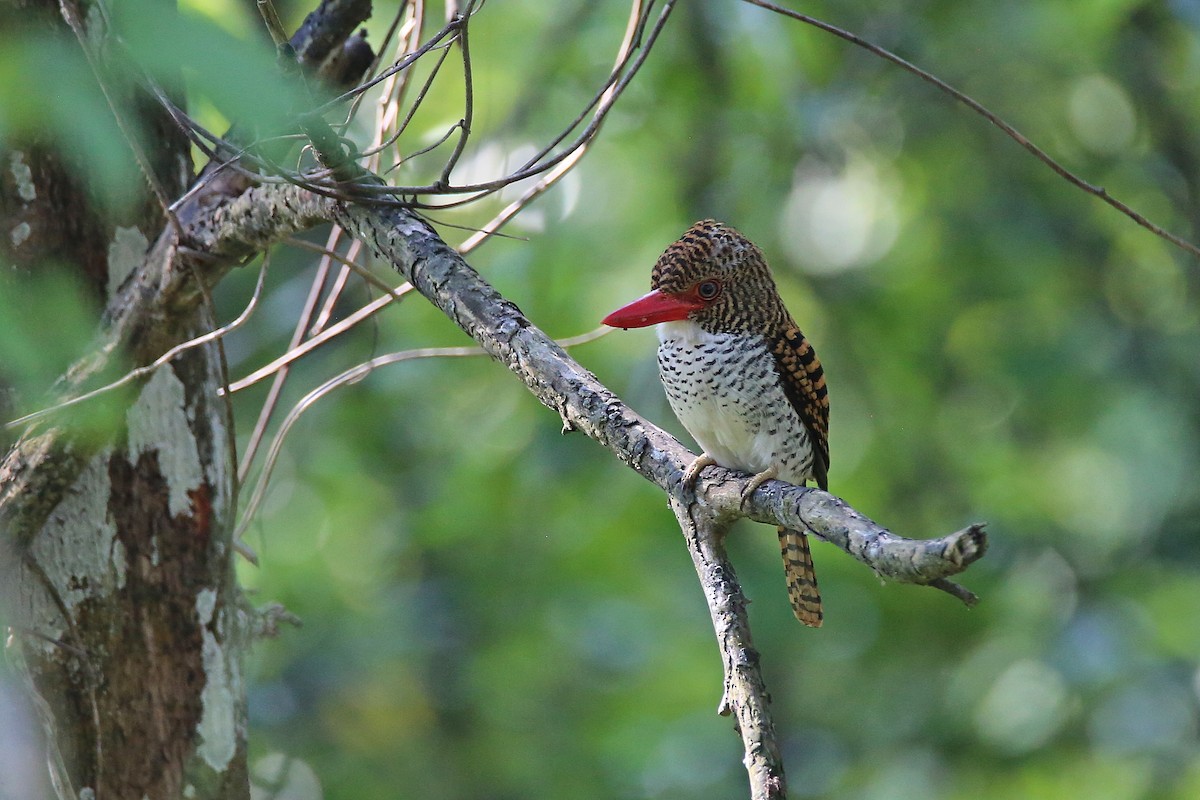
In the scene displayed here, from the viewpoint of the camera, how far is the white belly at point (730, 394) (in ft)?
8.63

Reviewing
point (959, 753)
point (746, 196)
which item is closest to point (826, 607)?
point (959, 753)

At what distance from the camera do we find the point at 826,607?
16.5ft

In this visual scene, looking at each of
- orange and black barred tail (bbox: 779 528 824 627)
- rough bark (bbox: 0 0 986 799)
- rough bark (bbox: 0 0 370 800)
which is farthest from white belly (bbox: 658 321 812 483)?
rough bark (bbox: 0 0 370 800)

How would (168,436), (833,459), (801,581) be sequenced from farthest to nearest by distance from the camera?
(833,459), (801,581), (168,436)

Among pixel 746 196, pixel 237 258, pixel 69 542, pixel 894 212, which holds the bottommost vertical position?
pixel 69 542

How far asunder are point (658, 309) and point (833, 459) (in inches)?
137

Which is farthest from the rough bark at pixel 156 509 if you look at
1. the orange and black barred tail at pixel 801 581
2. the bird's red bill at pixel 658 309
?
the orange and black barred tail at pixel 801 581

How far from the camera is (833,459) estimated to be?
229 inches

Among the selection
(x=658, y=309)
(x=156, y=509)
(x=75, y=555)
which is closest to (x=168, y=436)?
(x=156, y=509)

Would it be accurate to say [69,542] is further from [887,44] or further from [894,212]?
[894,212]

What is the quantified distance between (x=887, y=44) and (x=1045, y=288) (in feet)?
4.83

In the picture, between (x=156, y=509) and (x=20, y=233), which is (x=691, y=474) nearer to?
(x=156, y=509)

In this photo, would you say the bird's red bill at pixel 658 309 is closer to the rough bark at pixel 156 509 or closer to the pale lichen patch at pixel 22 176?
the rough bark at pixel 156 509

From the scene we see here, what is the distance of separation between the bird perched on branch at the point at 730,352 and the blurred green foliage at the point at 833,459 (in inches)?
80.2
